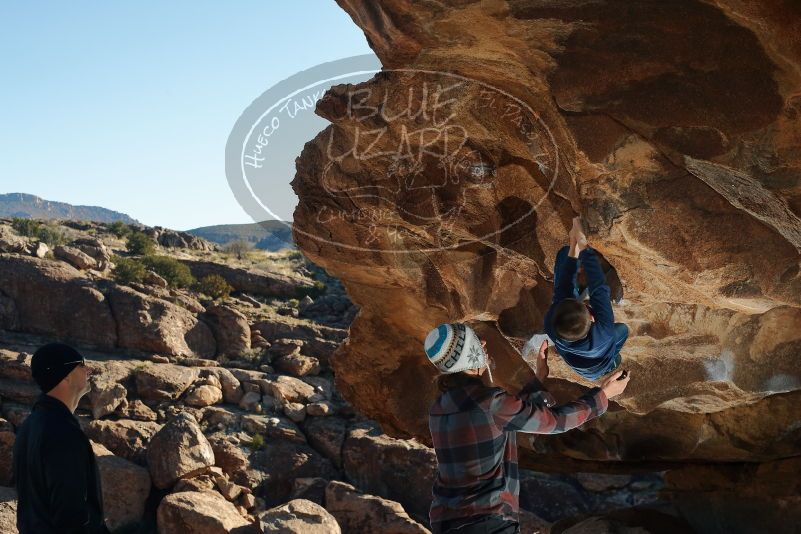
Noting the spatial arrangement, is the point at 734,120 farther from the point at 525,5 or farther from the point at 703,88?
the point at 525,5

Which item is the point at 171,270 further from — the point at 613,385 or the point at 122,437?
the point at 613,385

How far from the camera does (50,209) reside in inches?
6181

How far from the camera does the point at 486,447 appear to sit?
404 cm

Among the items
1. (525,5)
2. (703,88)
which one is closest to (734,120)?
(703,88)

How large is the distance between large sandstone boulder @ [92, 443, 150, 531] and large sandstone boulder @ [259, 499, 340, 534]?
13.8ft

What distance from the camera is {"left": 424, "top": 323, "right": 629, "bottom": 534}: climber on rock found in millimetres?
4023

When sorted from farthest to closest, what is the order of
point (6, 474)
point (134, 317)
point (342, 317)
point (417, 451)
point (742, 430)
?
1. point (342, 317)
2. point (134, 317)
3. point (417, 451)
4. point (6, 474)
5. point (742, 430)

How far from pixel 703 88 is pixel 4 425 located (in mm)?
19186

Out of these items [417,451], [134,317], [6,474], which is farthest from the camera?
[134,317]

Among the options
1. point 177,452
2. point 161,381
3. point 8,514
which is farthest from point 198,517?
point 161,381

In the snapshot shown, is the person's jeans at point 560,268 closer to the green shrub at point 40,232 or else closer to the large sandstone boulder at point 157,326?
the large sandstone boulder at point 157,326

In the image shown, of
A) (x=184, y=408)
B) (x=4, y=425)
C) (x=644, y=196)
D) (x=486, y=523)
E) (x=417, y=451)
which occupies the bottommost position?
(x=417, y=451)

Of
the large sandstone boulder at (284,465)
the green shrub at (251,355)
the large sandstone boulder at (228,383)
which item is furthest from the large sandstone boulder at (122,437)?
the green shrub at (251,355)

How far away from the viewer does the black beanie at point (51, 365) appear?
4293 millimetres
